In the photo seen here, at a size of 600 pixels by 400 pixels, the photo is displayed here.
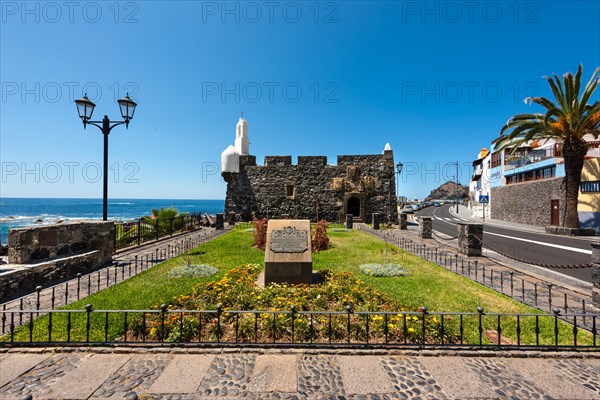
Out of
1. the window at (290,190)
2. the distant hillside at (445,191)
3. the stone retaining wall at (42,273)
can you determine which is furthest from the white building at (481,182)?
the distant hillside at (445,191)

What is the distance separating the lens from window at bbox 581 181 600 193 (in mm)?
19725

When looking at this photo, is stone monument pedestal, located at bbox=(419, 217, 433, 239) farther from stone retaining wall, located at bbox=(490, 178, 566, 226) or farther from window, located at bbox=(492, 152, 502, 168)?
window, located at bbox=(492, 152, 502, 168)

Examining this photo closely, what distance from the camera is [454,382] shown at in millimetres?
3355

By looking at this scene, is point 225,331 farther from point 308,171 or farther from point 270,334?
point 308,171

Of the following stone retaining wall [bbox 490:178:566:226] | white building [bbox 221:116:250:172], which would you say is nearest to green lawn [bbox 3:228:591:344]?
white building [bbox 221:116:250:172]

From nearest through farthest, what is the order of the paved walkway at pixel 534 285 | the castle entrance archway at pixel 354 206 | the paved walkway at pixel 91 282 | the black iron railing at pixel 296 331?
the black iron railing at pixel 296 331, the paved walkway at pixel 91 282, the paved walkway at pixel 534 285, the castle entrance archway at pixel 354 206

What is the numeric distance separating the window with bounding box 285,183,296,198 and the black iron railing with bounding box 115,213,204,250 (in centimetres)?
859

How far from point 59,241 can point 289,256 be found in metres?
7.25

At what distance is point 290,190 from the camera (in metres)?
25.3

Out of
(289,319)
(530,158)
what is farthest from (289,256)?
(530,158)

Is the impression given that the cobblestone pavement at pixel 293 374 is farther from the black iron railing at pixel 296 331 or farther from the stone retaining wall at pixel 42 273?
the stone retaining wall at pixel 42 273

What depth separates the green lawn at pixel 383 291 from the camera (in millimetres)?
4625

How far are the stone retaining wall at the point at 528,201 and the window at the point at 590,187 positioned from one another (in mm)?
1245

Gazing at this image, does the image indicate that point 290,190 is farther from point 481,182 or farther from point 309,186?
point 481,182
